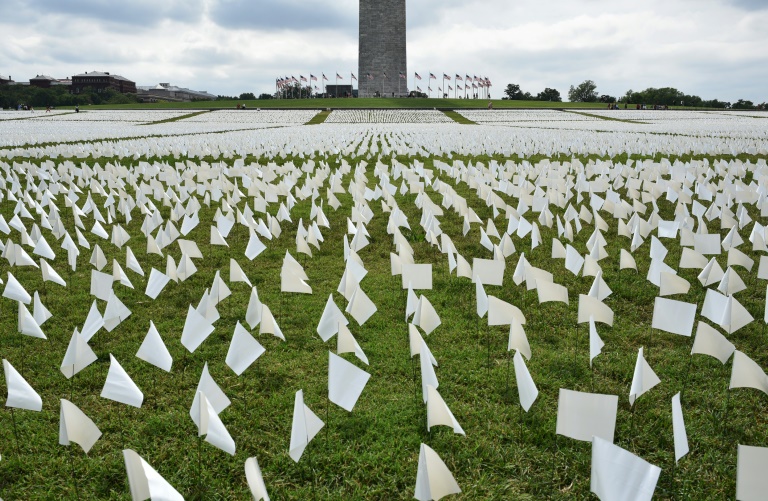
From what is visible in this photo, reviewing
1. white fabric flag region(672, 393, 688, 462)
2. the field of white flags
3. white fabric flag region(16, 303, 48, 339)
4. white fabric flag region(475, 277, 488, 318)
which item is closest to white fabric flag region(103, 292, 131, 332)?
the field of white flags

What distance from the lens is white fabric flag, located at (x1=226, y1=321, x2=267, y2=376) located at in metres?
3.12

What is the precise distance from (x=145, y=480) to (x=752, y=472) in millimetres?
2188

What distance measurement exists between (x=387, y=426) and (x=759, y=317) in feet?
11.2

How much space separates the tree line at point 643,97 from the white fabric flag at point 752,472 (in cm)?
8083

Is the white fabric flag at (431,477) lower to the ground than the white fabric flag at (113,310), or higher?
lower

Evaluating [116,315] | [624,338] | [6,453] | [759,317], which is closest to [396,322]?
[624,338]

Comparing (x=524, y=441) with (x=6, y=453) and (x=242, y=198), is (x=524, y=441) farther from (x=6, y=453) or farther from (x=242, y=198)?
(x=242, y=198)

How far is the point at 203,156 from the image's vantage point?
48.2 ft

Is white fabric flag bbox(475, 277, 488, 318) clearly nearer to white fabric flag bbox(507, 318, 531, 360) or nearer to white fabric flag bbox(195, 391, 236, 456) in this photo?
white fabric flag bbox(507, 318, 531, 360)

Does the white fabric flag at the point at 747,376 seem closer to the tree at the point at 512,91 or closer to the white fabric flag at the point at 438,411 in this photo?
the white fabric flag at the point at 438,411

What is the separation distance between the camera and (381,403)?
3299 mm

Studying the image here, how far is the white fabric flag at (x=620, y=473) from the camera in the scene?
190 centimetres

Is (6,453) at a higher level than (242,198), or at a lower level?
lower

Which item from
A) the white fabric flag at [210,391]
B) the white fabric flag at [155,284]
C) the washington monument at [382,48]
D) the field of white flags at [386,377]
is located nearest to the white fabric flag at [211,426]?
the field of white flags at [386,377]
